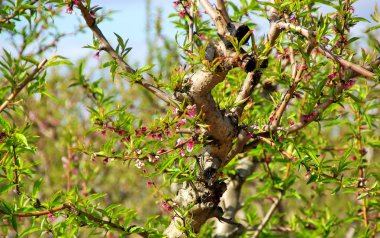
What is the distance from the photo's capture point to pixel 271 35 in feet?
8.68

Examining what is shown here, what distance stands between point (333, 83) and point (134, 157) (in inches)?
48.5

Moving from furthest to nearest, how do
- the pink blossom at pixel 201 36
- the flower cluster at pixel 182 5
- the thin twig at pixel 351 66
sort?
the pink blossom at pixel 201 36 < the flower cluster at pixel 182 5 < the thin twig at pixel 351 66

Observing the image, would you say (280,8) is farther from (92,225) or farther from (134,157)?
→ (92,225)

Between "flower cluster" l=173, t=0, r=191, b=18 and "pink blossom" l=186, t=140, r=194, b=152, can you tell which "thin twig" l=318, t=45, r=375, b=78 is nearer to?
"pink blossom" l=186, t=140, r=194, b=152

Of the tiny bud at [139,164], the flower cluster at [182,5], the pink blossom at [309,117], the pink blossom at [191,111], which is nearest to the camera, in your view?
the pink blossom at [191,111]

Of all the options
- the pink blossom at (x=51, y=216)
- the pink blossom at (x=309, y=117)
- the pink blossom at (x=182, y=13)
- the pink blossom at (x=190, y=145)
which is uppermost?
the pink blossom at (x=182, y=13)

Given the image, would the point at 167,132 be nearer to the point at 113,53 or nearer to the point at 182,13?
the point at 113,53

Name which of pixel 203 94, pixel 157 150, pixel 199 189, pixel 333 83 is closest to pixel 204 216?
pixel 199 189

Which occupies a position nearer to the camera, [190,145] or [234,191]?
[190,145]

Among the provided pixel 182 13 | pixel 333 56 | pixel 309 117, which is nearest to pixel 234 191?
pixel 309 117

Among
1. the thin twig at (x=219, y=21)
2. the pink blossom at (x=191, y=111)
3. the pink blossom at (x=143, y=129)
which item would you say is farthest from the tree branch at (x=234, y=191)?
the thin twig at (x=219, y=21)

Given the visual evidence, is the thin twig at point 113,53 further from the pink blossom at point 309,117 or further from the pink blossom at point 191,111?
the pink blossom at point 309,117

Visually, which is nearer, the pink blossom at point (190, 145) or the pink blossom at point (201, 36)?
the pink blossom at point (190, 145)

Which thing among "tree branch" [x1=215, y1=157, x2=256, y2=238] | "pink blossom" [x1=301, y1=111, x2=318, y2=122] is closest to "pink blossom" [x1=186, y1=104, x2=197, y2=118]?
"pink blossom" [x1=301, y1=111, x2=318, y2=122]
